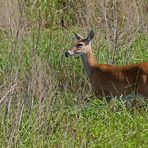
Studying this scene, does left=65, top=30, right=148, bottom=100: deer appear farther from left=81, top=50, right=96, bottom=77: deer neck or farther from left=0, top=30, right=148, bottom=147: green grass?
left=0, top=30, right=148, bottom=147: green grass

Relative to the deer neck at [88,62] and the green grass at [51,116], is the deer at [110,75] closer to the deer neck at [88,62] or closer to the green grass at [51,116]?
the deer neck at [88,62]

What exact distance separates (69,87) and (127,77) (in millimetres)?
712

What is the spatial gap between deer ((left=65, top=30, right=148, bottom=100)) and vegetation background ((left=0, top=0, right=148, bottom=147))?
14 cm

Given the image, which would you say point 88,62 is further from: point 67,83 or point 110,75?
point 67,83

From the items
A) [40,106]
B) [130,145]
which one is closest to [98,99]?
[130,145]

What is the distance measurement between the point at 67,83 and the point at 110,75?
1.19 m

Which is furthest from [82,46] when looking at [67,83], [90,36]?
[67,83]

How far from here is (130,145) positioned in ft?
15.6

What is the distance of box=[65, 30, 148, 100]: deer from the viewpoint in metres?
6.44

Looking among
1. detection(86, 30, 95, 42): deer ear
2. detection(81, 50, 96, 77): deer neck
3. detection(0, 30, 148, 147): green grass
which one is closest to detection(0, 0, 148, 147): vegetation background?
detection(0, 30, 148, 147): green grass

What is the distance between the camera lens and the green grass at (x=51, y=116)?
4348 mm

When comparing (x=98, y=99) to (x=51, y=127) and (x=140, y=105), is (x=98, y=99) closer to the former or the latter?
(x=140, y=105)

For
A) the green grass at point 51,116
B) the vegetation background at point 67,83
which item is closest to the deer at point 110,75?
the vegetation background at point 67,83

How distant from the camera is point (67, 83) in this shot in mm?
5656
